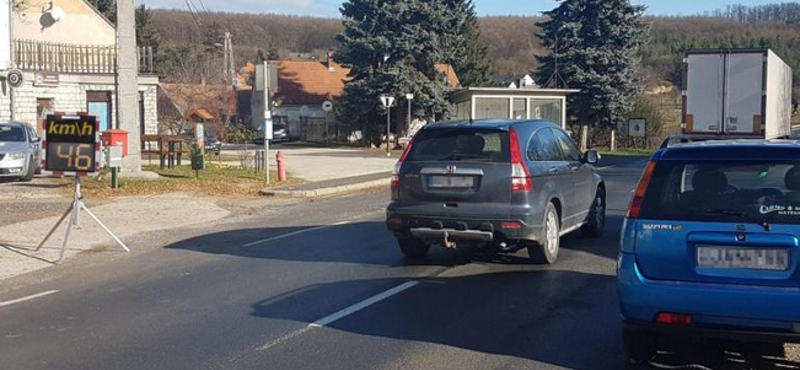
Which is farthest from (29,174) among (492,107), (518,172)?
(492,107)

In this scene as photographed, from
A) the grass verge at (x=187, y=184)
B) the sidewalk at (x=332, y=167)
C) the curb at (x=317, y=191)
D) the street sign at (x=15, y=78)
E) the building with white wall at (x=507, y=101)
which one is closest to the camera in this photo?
the grass verge at (x=187, y=184)

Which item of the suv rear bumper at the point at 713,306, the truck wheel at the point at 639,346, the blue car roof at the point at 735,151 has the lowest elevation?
the truck wheel at the point at 639,346

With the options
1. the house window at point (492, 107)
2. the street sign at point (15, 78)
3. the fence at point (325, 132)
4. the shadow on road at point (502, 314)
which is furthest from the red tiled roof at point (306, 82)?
the shadow on road at point (502, 314)

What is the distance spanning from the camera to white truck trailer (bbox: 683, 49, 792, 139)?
18828 mm

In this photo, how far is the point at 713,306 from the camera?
559cm

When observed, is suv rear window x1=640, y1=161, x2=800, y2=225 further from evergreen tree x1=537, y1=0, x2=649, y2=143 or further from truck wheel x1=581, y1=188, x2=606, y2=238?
evergreen tree x1=537, y1=0, x2=649, y2=143

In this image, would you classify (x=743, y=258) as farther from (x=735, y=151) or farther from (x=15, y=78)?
(x=15, y=78)

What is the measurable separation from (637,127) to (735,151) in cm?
5021

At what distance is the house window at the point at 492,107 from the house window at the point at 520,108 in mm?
354

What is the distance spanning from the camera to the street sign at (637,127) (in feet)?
177

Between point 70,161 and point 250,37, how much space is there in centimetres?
12280

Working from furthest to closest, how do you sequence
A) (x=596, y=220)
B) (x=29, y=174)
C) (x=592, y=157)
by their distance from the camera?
(x=29, y=174) < (x=596, y=220) < (x=592, y=157)

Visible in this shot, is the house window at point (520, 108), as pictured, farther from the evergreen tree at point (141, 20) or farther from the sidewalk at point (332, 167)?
the evergreen tree at point (141, 20)

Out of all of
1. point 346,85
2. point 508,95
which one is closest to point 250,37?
point 346,85
